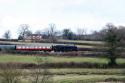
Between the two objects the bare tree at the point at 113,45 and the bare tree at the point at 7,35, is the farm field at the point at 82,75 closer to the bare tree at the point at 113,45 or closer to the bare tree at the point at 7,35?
the bare tree at the point at 113,45

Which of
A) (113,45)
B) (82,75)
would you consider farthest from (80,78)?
(113,45)

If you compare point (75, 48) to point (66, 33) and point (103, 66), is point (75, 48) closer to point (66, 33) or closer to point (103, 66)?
point (103, 66)

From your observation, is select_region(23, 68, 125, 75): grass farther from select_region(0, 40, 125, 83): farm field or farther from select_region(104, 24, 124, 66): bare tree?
select_region(104, 24, 124, 66): bare tree

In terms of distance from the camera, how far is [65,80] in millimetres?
49062

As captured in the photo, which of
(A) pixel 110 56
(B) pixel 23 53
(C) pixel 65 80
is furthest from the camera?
(B) pixel 23 53

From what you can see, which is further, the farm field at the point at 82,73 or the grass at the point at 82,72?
the grass at the point at 82,72

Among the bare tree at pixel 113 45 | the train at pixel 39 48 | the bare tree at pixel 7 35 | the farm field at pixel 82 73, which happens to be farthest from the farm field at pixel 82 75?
the bare tree at pixel 7 35

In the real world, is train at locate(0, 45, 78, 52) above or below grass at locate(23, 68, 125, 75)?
above

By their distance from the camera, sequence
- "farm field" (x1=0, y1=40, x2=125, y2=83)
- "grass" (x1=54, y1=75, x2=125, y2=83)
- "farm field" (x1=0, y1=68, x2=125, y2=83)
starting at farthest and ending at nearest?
"farm field" (x1=0, y1=40, x2=125, y2=83)
"farm field" (x1=0, y1=68, x2=125, y2=83)
"grass" (x1=54, y1=75, x2=125, y2=83)

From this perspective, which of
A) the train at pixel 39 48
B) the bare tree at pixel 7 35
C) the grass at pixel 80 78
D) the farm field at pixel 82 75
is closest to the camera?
the grass at pixel 80 78

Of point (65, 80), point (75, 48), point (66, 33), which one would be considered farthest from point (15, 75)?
point (66, 33)

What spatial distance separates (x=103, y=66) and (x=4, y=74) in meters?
32.5

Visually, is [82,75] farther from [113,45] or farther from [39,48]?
[39,48]

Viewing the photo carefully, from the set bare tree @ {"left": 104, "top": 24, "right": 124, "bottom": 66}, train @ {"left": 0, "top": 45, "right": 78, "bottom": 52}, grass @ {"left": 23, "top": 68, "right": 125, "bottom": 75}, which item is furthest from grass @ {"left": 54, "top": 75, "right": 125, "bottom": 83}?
train @ {"left": 0, "top": 45, "right": 78, "bottom": 52}
